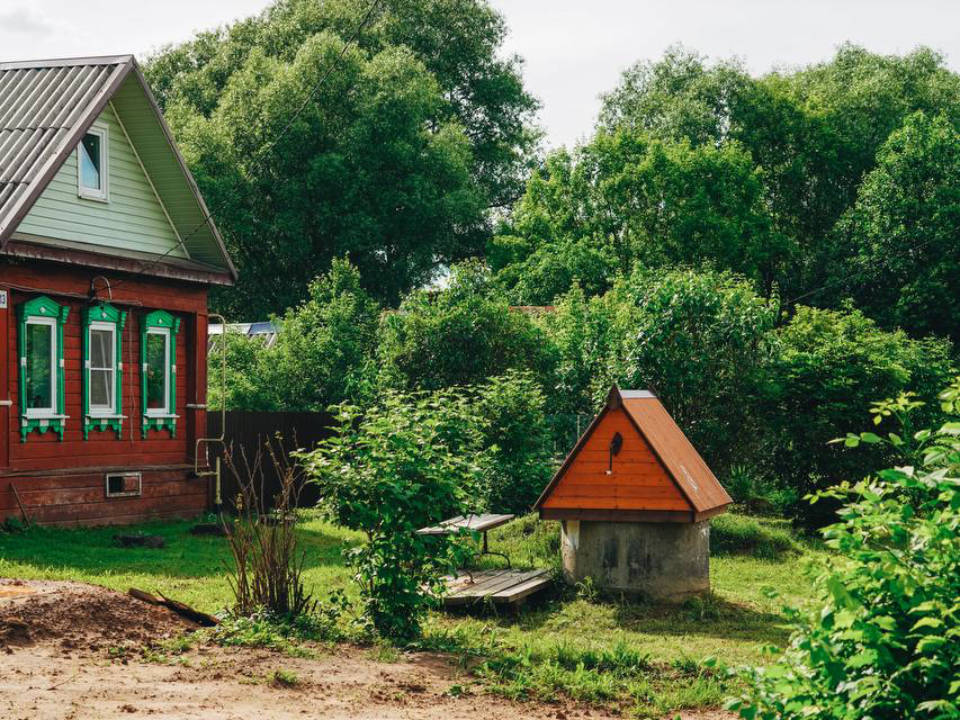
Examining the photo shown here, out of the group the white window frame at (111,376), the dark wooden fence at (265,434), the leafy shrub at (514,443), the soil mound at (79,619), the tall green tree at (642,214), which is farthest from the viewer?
the tall green tree at (642,214)

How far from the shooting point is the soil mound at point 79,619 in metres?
9.27

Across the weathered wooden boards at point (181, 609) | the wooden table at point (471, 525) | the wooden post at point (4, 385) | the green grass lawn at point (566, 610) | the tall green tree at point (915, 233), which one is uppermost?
the tall green tree at point (915, 233)

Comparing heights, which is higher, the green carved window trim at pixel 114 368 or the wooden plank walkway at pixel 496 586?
the green carved window trim at pixel 114 368

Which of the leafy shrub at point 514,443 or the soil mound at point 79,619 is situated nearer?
the soil mound at point 79,619

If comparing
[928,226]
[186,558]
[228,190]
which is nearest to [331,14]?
[228,190]

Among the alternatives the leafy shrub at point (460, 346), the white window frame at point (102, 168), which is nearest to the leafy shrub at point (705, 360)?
the leafy shrub at point (460, 346)

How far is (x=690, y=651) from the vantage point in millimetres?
10141

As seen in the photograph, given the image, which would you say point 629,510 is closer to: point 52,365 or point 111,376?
point 52,365

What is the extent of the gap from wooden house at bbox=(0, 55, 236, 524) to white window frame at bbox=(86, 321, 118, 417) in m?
0.03

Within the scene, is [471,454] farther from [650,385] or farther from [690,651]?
[650,385]

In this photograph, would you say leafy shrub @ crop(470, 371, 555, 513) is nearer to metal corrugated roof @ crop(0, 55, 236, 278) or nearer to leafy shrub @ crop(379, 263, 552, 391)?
leafy shrub @ crop(379, 263, 552, 391)

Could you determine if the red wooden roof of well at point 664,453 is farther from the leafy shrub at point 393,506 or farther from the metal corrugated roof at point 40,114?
the metal corrugated roof at point 40,114

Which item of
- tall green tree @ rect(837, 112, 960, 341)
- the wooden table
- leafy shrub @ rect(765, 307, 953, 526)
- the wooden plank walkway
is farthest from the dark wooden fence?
tall green tree @ rect(837, 112, 960, 341)

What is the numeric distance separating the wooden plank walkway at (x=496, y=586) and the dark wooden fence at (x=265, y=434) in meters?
8.58
